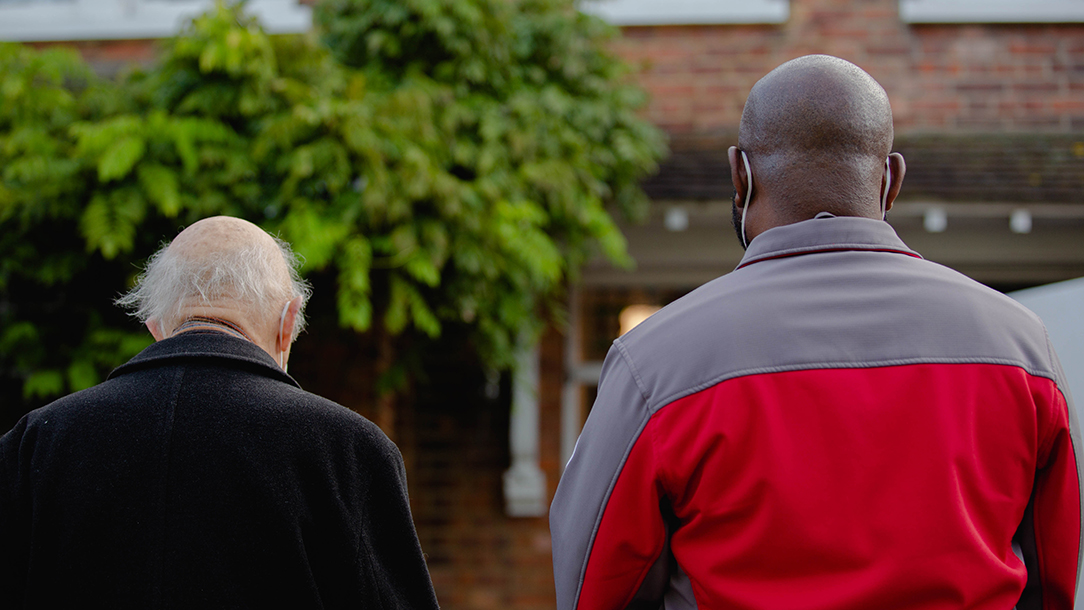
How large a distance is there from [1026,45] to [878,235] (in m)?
4.88

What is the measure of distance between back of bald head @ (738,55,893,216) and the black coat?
0.90 metres

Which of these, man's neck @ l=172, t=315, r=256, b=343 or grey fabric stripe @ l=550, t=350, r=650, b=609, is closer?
grey fabric stripe @ l=550, t=350, r=650, b=609

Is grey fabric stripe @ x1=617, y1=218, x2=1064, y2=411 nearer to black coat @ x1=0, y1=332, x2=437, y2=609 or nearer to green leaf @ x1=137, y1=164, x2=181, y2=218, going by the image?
black coat @ x1=0, y1=332, x2=437, y2=609

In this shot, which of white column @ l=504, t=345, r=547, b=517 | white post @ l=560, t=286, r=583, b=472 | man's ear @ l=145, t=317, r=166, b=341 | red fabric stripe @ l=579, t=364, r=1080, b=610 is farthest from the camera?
white post @ l=560, t=286, r=583, b=472

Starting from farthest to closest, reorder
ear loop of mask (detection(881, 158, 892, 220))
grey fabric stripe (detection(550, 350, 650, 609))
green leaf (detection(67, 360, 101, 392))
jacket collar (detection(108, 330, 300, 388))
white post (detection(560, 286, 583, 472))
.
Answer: white post (detection(560, 286, 583, 472)), green leaf (detection(67, 360, 101, 392)), jacket collar (detection(108, 330, 300, 388)), ear loop of mask (detection(881, 158, 892, 220)), grey fabric stripe (detection(550, 350, 650, 609))

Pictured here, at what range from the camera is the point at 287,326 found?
1.74m

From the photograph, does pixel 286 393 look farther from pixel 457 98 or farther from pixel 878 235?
pixel 457 98

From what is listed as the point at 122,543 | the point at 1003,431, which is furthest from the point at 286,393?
the point at 1003,431

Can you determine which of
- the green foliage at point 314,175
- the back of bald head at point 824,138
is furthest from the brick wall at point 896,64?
the back of bald head at point 824,138

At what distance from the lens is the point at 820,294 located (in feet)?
3.97

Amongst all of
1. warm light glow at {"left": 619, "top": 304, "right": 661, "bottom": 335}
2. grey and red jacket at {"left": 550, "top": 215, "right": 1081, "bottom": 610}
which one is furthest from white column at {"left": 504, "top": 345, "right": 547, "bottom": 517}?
grey and red jacket at {"left": 550, "top": 215, "right": 1081, "bottom": 610}

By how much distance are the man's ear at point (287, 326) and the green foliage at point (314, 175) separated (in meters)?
1.35

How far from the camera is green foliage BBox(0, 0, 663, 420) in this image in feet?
10.5

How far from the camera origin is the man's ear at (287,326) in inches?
68.2
